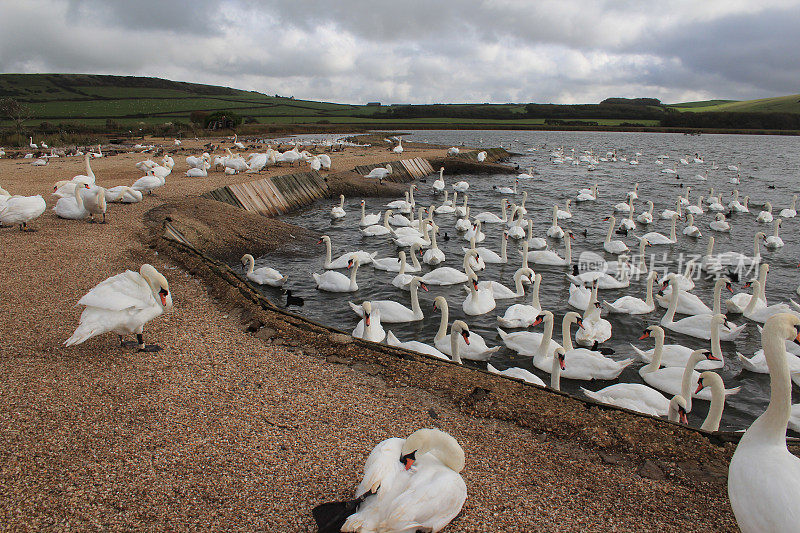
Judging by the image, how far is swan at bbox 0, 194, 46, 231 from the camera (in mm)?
11195

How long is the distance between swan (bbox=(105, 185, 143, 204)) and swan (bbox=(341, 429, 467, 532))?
14123 mm

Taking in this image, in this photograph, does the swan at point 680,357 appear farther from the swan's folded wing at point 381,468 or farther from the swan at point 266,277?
the swan at point 266,277

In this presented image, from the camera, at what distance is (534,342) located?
874cm

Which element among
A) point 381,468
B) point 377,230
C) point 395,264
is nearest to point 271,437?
point 381,468

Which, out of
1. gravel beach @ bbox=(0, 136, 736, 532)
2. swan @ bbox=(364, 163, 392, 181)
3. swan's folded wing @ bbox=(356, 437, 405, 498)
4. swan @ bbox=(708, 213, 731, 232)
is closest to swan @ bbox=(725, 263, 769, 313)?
gravel beach @ bbox=(0, 136, 736, 532)

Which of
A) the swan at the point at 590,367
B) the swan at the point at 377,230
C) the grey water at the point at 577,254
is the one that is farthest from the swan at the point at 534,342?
the swan at the point at 377,230

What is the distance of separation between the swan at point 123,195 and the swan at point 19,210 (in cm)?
315

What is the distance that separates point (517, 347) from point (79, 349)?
21.8ft

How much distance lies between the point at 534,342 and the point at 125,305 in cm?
629

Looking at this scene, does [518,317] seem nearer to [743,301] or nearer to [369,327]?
[369,327]

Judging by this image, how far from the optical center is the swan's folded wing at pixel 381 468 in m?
3.55

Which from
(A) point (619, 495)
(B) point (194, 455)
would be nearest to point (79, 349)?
(B) point (194, 455)

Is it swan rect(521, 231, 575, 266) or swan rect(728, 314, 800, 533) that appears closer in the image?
swan rect(728, 314, 800, 533)

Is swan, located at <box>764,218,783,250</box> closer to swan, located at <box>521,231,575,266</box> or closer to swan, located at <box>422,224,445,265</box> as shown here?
swan, located at <box>521,231,575,266</box>
